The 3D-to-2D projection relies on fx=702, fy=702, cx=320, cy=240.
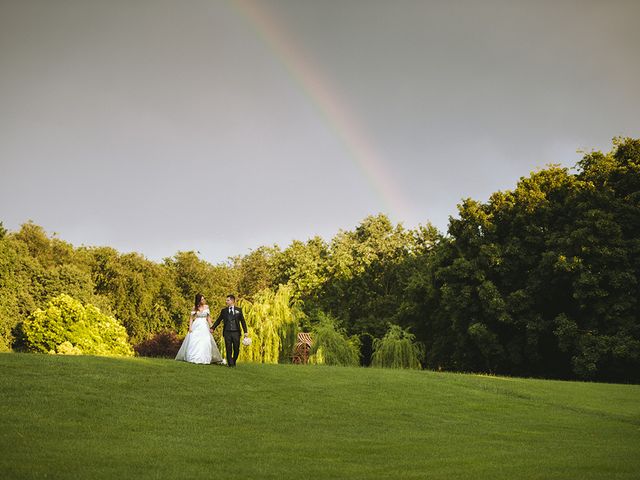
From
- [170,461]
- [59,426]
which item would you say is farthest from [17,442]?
[170,461]

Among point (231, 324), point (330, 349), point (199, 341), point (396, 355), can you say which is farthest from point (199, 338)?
point (396, 355)

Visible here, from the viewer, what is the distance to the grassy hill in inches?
453

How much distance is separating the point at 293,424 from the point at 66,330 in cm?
4036

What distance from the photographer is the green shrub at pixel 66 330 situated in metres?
52.2

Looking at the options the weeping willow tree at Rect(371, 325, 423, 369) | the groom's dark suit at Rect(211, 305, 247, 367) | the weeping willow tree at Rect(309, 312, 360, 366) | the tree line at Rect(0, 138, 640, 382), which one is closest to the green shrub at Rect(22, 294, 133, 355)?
the tree line at Rect(0, 138, 640, 382)

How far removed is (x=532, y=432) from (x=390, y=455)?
580 cm

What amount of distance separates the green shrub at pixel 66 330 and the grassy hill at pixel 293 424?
103ft

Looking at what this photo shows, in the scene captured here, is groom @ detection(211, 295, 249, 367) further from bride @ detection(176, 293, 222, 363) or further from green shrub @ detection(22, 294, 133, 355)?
green shrub @ detection(22, 294, 133, 355)

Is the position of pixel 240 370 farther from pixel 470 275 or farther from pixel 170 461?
pixel 470 275

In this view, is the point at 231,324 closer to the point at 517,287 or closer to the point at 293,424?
the point at 293,424

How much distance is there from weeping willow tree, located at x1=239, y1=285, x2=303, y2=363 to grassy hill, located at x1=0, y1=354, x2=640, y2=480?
1683 cm

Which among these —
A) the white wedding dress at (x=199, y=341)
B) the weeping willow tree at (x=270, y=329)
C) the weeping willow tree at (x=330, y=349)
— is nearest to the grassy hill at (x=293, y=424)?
the white wedding dress at (x=199, y=341)

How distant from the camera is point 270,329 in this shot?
42.8 m

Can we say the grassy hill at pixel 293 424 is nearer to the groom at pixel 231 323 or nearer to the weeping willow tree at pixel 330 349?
the groom at pixel 231 323
